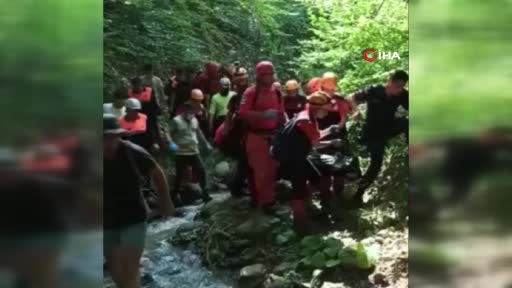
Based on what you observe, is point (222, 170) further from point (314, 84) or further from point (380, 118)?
point (380, 118)

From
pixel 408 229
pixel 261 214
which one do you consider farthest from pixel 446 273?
pixel 261 214

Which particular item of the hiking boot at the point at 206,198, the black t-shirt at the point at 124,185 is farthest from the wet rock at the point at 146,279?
the hiking boot at the point at 206,198

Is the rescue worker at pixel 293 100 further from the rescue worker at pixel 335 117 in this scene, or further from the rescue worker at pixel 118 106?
the rescue worker at pixel 118 106

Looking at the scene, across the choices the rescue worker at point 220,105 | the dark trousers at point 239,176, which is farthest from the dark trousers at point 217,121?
the dark trousers at point 239,176

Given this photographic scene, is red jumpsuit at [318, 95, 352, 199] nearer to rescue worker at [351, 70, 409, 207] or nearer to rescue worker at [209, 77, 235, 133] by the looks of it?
rescue worker at [351, 70, 409, 207]

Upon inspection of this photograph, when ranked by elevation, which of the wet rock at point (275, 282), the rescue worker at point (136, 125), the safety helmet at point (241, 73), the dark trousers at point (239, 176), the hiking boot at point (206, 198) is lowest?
the wet rock at point (275, 282)

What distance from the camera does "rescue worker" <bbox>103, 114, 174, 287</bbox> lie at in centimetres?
172

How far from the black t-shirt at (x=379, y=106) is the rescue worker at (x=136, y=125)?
0.60 meters

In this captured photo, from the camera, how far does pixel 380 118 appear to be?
183 centimetres

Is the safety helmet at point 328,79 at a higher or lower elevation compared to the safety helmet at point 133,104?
higher

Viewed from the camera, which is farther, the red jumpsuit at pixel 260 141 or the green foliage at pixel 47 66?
the red jumpsuit at pixel 260 141

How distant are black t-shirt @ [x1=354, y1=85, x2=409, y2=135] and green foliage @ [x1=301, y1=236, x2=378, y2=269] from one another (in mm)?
335

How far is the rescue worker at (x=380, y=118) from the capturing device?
1.82m

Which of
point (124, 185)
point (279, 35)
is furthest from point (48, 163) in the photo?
point (279, 35)
